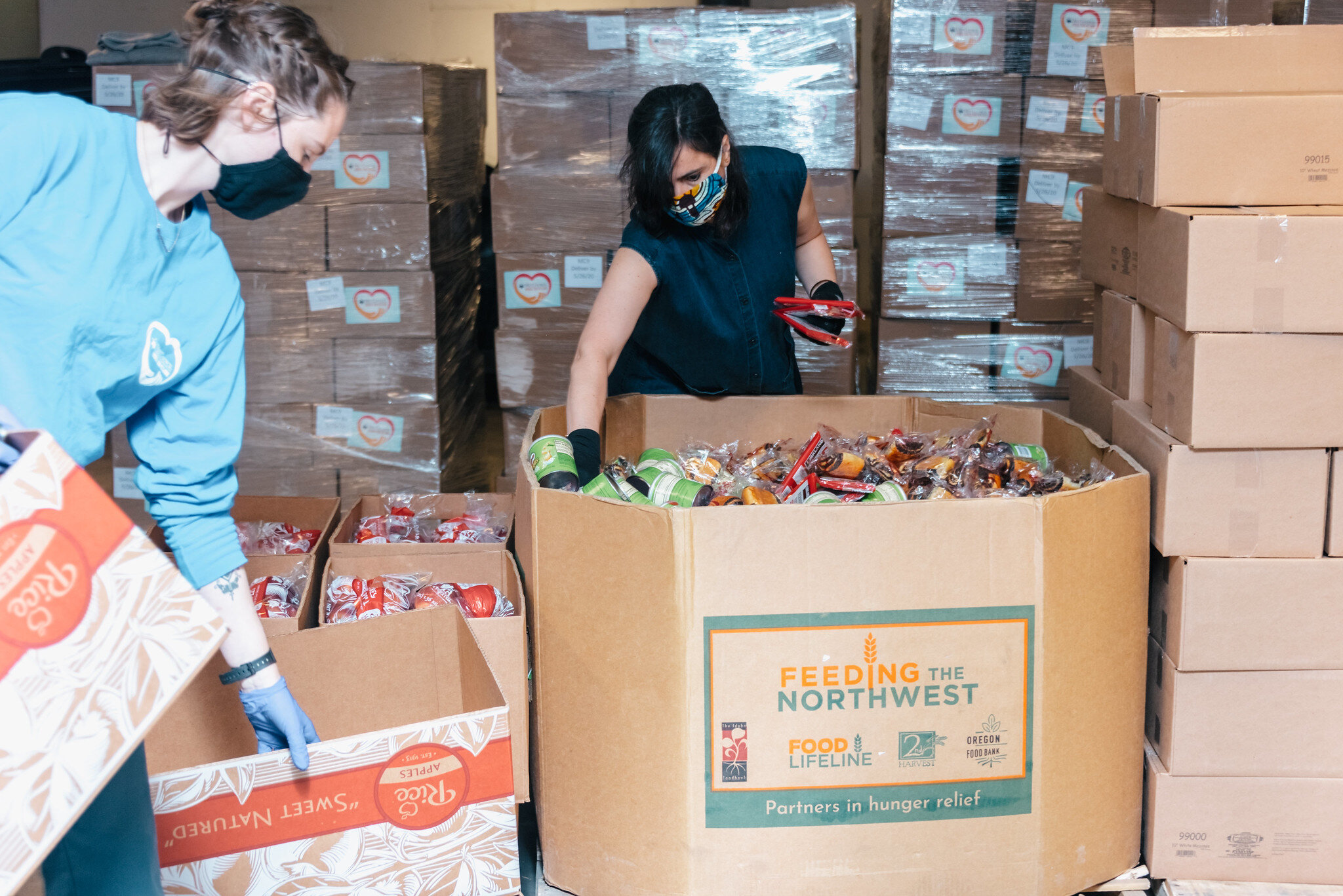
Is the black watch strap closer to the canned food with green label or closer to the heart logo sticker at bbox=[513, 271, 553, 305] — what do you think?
the canned food with green label

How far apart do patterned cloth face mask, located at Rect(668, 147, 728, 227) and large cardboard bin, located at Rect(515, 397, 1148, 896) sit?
2.38 ft

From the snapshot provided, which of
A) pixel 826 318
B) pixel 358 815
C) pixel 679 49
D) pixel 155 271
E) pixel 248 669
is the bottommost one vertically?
pixel 358 815

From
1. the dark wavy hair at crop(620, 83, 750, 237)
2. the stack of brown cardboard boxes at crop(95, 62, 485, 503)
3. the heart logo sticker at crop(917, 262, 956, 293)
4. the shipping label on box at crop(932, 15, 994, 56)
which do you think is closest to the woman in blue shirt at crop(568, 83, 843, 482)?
the dark wavy hair at crop(620, 83, 750, 237)

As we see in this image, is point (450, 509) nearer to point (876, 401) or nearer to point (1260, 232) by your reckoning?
point (876, 401)

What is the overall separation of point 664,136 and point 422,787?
4.00 ft

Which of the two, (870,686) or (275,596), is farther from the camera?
(275,596)

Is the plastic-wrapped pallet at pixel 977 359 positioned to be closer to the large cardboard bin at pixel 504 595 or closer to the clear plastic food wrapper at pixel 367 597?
the large cardboard bin at pixel 504 595

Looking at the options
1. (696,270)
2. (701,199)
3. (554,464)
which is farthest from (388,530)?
(701,199)

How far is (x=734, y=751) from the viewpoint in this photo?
1695mm

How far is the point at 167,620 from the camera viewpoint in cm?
108

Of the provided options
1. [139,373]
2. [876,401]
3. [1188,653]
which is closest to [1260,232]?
[1188,653]

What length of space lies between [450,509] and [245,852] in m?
1.22

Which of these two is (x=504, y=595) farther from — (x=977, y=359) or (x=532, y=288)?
(x=977, y=359)

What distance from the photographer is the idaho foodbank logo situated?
67.1 inches
